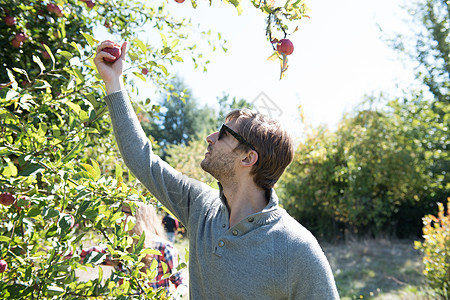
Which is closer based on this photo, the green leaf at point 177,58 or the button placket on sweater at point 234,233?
the button placket on sweater at point 234,233

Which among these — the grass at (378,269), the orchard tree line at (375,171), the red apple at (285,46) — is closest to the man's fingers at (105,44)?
the red apple at (285,46)

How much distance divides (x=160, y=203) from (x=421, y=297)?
419 centimetres

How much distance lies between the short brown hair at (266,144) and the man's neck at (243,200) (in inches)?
1.4

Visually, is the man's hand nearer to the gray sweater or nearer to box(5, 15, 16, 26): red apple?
the gray sweater

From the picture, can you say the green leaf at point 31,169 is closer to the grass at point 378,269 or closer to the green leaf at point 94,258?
the green leaf at point 94,258

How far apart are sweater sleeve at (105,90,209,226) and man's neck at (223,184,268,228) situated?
0.14 metres

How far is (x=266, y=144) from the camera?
142 centimetres

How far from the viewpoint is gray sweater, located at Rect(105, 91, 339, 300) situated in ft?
3.87

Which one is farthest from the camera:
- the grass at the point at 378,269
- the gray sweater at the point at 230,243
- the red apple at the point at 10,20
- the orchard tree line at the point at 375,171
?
the orchard tree line at the point at 375,171

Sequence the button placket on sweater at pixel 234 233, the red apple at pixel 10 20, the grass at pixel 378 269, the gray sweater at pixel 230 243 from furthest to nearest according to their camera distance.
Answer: the grass at pixel 378 269 → the red apple at pixel 10 20 → the button placket on sweater at pixel 234 233 → the gray sweater at pixel 230 243

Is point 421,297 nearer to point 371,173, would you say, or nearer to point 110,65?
point 371,173

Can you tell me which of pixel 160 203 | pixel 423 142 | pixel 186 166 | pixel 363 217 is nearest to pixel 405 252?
pixel 363 217

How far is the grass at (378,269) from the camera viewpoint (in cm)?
508

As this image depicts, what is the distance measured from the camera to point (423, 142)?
8.14 m
